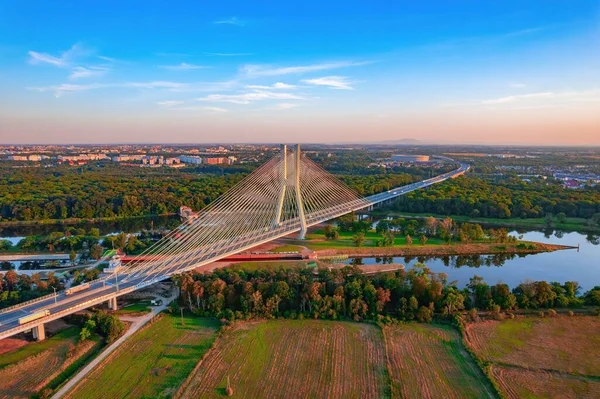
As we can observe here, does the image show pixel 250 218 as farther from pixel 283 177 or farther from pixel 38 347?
pixel 38 347

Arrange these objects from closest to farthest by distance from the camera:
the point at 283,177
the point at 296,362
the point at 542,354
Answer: the point at 296,362 → the point at 542,354 → the point at 283,177

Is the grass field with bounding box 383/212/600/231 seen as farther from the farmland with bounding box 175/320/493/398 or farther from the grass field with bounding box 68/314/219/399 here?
the grass field with bounding box 68/314/219/399

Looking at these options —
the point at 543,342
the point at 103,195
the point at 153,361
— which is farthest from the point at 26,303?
the point at 103,195

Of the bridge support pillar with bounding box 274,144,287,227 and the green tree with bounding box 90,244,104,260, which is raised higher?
the bridge support pillar with bounding box 274,144,287,227

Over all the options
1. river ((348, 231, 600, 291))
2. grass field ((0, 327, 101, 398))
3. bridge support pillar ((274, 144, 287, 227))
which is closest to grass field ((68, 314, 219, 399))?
grass field ((0, 327, 101, 398))

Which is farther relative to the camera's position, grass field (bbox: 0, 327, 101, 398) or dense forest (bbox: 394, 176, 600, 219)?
dense forest (bbox: 394, 176, 600, 219)

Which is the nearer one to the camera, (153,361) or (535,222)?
(153,361)

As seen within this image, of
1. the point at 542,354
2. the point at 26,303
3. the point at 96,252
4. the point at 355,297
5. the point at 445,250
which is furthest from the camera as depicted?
the point at 445,250

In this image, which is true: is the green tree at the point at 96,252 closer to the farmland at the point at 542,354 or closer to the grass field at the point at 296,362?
the grass field at the point at 296,362
